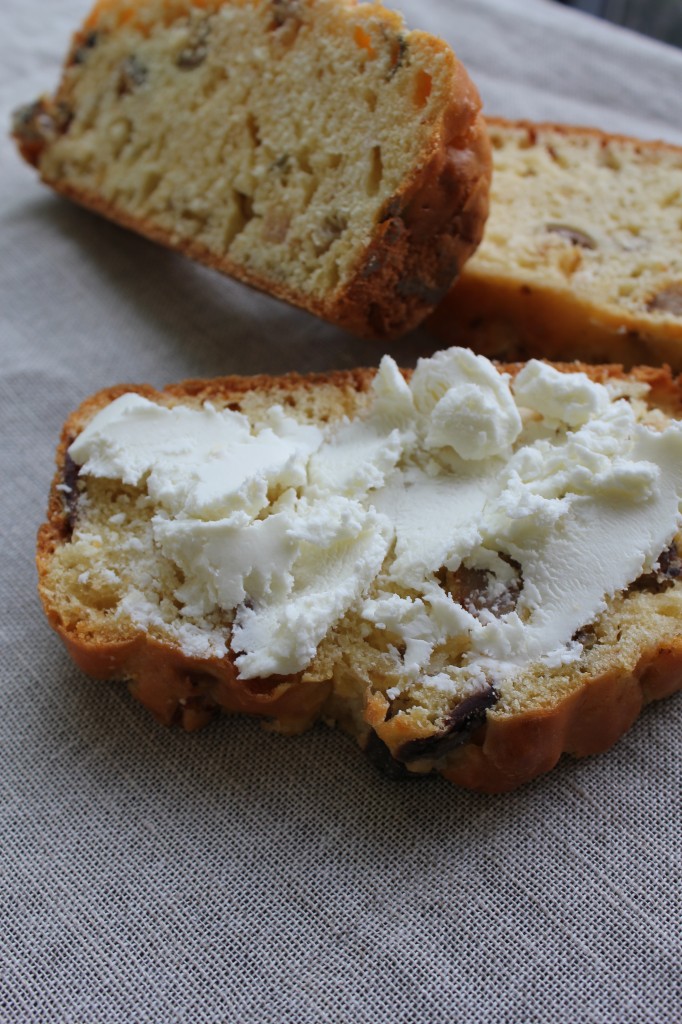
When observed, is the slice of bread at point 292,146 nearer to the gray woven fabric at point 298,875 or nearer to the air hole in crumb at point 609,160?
the air hole in crumb at point 609,160

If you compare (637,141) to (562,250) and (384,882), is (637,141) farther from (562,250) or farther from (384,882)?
(384,882)

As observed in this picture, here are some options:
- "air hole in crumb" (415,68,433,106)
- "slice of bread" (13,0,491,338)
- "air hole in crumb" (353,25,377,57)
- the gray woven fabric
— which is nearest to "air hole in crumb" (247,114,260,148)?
"slice of bread" (13,0,491,338)

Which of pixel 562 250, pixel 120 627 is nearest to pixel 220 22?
pixel 562 250

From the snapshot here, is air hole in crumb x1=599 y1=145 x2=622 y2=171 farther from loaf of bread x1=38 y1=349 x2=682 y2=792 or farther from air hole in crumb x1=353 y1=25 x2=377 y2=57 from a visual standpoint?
loaf of bread x1=38 y1=349 x2=682 y2=792

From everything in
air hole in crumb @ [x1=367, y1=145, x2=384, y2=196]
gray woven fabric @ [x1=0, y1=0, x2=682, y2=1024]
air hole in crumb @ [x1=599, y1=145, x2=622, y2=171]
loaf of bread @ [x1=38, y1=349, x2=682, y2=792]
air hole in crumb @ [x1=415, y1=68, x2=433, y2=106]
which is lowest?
gray woven fabric @ [x1=0, y1=0, x2=682, y2=1024]

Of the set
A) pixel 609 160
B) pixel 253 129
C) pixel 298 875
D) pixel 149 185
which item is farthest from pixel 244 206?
pixel 298 875

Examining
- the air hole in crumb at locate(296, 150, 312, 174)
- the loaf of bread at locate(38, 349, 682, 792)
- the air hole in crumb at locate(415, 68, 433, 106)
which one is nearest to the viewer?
the loaf of bread at locate(38, 349, 682, 792)

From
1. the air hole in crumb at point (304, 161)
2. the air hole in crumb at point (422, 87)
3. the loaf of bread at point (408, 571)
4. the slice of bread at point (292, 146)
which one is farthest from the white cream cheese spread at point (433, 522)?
the air hole in crumb at point (304, 161)
